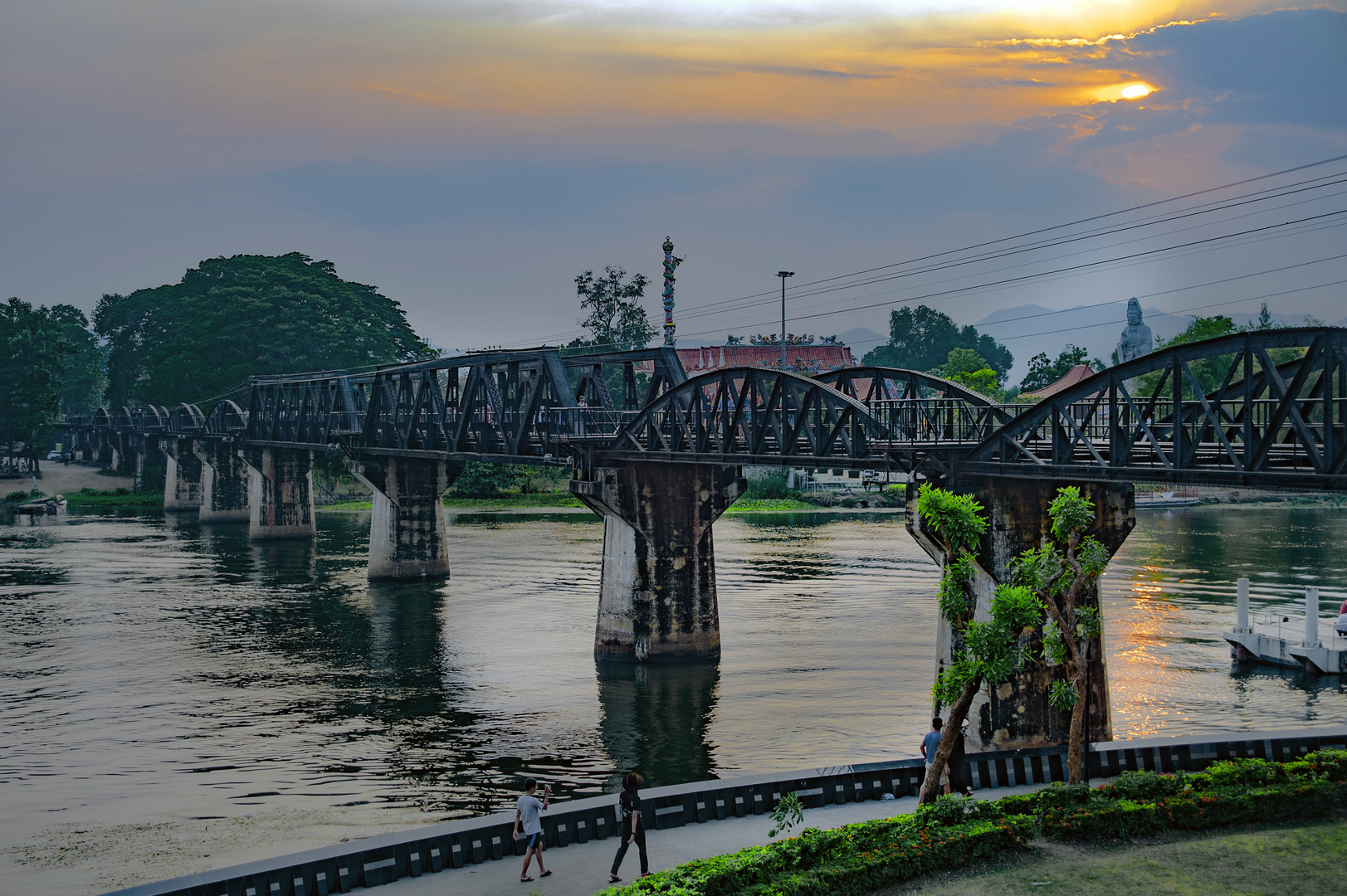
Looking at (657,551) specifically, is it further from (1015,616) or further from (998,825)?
(998,825)

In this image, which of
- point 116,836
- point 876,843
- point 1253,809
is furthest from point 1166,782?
point 116,836

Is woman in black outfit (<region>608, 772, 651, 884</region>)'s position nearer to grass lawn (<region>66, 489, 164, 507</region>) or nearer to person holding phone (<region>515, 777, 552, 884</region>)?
person holding phone (<region>515, 777, 552, 884</region>)

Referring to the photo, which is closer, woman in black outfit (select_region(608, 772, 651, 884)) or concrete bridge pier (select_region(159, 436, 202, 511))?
woman in black outfit (select_region(608, 772, 651, 884))

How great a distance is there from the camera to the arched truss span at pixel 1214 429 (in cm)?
2445

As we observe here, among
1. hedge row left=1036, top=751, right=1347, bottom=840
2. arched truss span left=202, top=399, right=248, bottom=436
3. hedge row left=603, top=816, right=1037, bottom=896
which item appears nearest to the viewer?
hedge row left=603, top=816, right=1037, bottom=896

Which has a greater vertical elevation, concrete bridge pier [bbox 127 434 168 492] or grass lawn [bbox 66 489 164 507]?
concrete bridge pier [bbox 127 434 168 492]

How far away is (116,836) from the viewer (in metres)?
30.6

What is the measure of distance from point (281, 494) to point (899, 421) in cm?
8218

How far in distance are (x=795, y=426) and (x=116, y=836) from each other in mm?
23434

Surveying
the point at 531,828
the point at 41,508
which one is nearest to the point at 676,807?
the point at 531,828

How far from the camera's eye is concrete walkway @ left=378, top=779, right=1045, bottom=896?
2055 centimetres

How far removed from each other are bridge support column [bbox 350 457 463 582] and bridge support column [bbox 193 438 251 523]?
5136 cm

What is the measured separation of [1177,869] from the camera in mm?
20453

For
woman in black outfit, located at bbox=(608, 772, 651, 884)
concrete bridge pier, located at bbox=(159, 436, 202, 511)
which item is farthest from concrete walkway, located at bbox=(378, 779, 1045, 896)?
concrete bridge pier, located at bbox=(159, 436, 202, 511)
